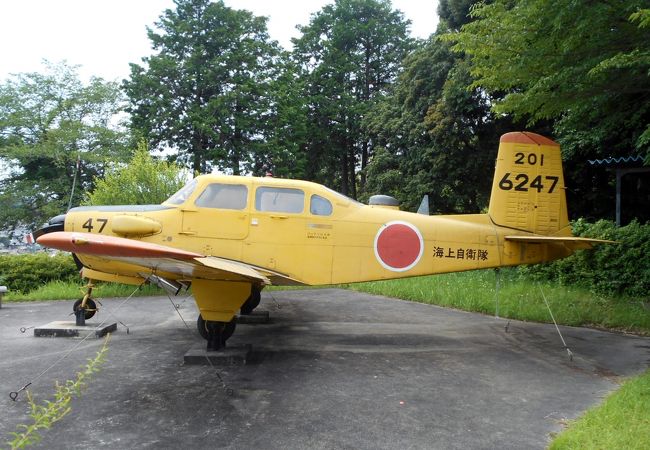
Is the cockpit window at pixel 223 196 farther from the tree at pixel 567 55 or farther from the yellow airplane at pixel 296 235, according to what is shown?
the tree at pixel 567 55

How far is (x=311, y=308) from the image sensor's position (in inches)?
395

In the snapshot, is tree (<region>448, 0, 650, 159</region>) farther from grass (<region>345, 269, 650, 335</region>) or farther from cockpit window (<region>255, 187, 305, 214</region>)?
cockpit window (<region>255, 187, 305, 214</region>)

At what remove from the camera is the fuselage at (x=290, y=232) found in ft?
21.1

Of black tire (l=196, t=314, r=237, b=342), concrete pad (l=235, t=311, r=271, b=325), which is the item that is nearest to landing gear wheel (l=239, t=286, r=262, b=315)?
concrete pad (l=235, t=311, r=271, b=325)

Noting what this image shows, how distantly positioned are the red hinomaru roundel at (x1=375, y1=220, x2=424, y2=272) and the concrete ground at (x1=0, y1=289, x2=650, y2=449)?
4.47ft

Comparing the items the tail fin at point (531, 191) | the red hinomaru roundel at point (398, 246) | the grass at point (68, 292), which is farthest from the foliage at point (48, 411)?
the grass at point (68, 292)

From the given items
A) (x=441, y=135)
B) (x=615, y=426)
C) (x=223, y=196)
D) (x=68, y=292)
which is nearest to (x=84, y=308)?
(x=223, y=196)

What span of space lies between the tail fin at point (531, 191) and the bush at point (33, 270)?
457 inches

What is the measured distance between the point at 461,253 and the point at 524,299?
13.1 feet

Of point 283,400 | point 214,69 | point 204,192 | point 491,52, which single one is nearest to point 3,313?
point 204,192

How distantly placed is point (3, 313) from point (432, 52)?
18.9 metres

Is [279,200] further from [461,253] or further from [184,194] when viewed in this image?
[461,253]

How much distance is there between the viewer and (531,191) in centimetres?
712

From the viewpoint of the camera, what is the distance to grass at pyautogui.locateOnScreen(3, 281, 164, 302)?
1104 centimetres
